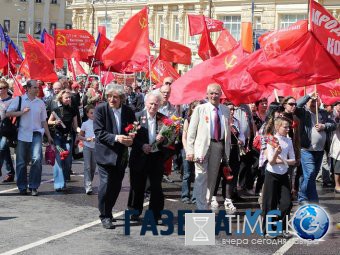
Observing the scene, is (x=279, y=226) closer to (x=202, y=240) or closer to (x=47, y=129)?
(x=202, y=240)

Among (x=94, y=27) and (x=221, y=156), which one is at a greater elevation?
(x=94, y=27)

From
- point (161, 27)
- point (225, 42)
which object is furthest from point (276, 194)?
point (161, 27)

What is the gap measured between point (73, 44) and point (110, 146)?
43.5 feet

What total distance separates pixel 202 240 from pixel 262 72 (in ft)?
10.2

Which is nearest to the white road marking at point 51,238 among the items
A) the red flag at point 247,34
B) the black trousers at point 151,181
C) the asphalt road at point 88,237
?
the asphalt road at point 88,237

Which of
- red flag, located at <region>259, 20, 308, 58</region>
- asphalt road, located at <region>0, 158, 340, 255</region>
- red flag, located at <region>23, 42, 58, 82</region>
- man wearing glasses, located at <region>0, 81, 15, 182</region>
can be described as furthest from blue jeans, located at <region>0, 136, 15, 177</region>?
red flag, located at <region>23, 42, 58, 82</region>

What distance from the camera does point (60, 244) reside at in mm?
7559

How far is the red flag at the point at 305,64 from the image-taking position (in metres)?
9.74

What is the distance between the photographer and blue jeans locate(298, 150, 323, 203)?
1008 cm

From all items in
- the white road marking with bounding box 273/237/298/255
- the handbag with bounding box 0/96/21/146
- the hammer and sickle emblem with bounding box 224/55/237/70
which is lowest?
the white road marking with bounding box 273/237/298/255

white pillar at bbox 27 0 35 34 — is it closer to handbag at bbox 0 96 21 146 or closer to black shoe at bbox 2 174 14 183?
black shoe at bbox 2 174 14 183

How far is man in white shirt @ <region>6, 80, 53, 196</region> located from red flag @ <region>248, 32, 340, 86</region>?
11.5 feet

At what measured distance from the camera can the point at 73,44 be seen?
69.7 feet

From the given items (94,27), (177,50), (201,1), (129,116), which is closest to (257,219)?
(129,116)
